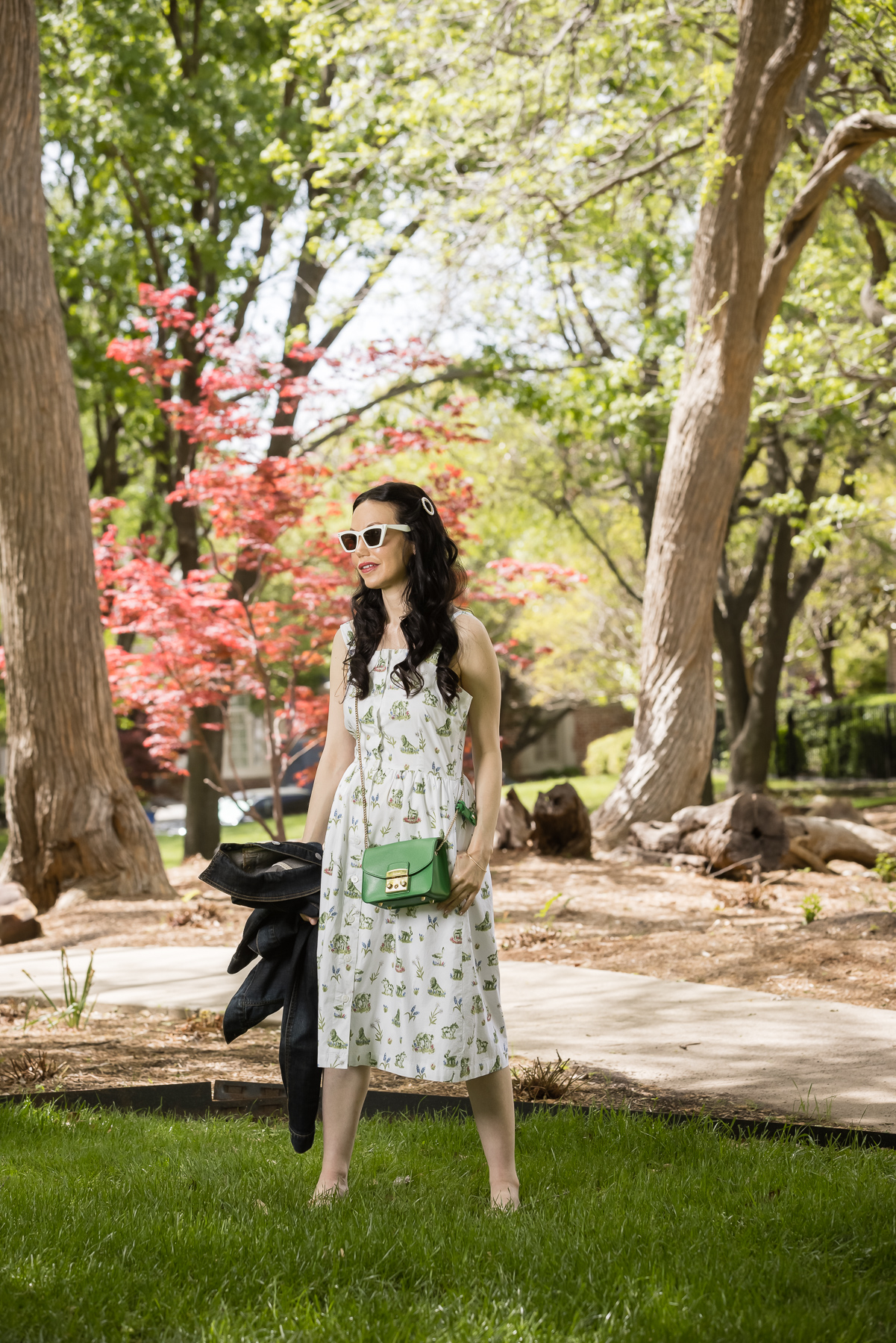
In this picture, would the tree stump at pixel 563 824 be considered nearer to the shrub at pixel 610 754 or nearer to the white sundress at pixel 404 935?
the white sundress at pixel 404 935

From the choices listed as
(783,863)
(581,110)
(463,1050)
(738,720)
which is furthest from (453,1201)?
(738,720)

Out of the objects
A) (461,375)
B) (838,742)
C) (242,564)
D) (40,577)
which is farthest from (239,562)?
(838,742)

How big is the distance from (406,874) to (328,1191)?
0.89m

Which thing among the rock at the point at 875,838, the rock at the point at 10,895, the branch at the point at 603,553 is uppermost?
the branch at the point at 603,553

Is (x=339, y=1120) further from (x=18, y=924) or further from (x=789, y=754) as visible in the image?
(x=789, y=754)

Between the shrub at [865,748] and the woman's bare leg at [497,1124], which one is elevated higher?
the shrub at [865,748]

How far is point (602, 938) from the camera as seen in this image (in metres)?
7.18

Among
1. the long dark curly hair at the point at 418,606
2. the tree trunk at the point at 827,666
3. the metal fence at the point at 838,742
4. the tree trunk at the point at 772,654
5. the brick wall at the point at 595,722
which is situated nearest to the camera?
the long dark curly hair at the point at 418,606

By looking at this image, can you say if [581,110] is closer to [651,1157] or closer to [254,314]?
[254,314]

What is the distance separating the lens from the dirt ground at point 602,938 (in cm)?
498

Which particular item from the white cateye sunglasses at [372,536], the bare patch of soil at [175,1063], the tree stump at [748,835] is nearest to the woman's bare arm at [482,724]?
the white cateye sunglasses at [372,536]

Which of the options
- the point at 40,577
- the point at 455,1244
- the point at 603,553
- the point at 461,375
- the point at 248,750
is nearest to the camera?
the point at 455,1244

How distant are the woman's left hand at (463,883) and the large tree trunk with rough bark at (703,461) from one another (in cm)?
799

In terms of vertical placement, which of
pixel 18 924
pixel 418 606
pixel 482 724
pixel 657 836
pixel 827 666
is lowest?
pixel 18 924
